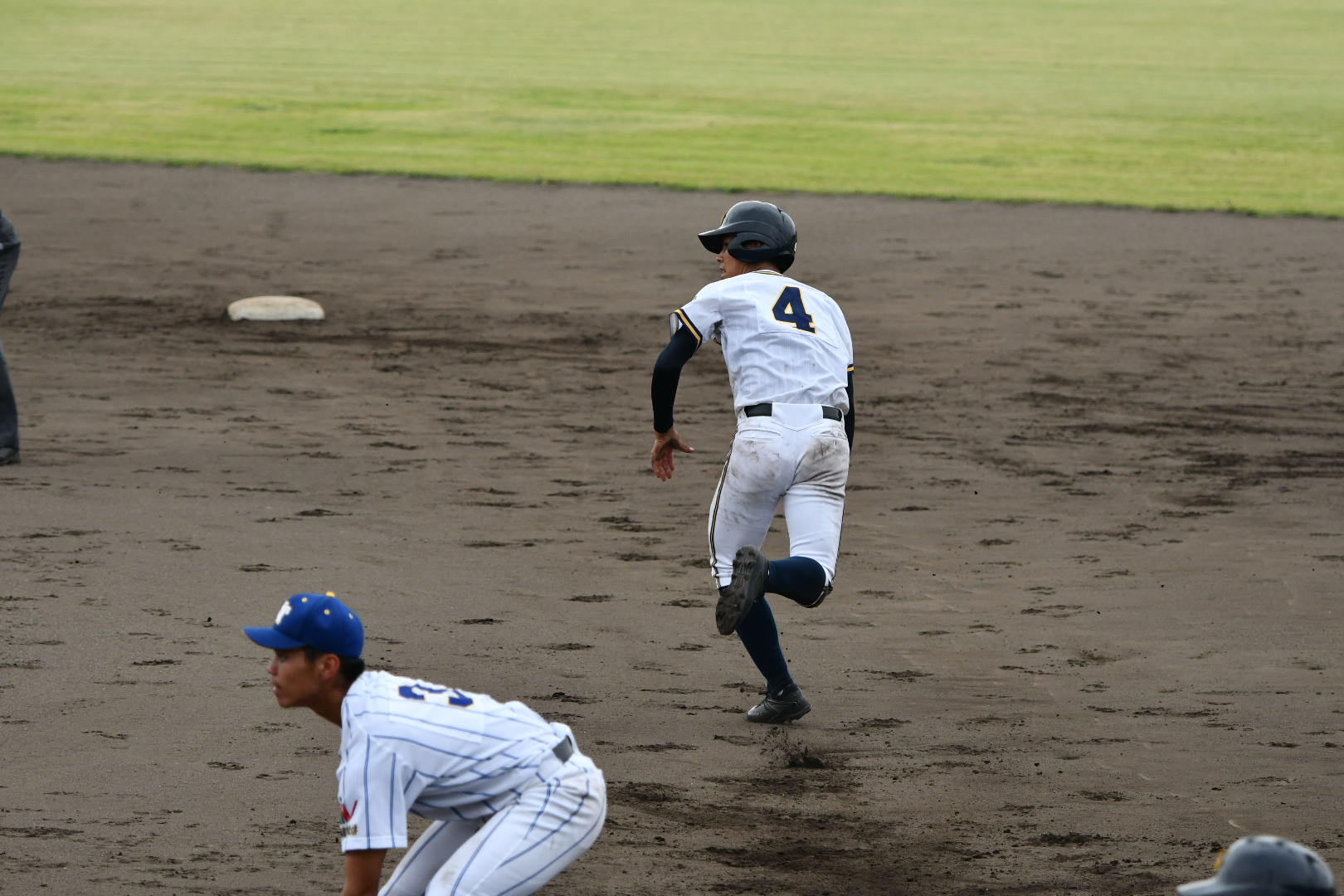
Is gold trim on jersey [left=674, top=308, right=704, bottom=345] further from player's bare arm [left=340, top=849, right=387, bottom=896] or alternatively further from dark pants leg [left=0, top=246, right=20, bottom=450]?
dark pants leg [left=0, top=246, right=20, bottom=450]

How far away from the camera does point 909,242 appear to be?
1870 centimetres

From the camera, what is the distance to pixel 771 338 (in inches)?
241

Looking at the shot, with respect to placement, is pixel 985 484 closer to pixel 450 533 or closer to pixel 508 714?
pixel 450 533

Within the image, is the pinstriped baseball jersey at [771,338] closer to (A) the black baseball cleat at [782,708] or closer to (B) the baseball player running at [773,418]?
(B) the baseball player running at [773,418]

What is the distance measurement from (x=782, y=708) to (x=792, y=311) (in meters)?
1.41

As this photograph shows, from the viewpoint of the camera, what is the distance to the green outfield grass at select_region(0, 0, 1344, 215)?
79.5ft

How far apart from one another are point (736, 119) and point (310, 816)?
25239mm

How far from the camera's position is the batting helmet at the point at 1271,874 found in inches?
86.6

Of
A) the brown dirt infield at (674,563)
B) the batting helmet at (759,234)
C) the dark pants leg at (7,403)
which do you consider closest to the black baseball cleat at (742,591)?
the brown dirt infield at (674,563)

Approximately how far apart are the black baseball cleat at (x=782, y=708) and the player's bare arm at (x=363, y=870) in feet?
9.04

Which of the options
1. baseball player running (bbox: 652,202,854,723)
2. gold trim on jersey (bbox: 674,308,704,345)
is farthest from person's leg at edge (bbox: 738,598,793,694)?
gold trim on jersey (bbox: 674,308,704,345)

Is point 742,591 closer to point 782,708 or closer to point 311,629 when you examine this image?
point 782,708

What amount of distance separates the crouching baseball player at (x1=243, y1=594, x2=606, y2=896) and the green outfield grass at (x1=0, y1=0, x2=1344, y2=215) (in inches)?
742

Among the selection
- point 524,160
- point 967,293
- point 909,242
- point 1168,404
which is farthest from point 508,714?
A: point 524,160
